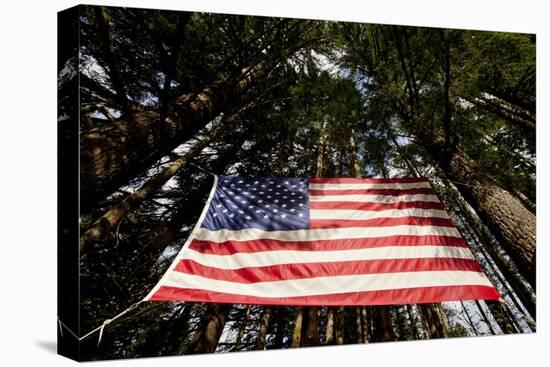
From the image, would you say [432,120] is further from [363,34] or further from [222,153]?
[222,153]

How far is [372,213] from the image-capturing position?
17.2 ft

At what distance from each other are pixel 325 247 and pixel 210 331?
4.00ft

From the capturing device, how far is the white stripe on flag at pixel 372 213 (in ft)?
16.8


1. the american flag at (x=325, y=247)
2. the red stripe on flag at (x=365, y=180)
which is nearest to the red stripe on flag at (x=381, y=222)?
the american flag at (x=325, y=247)

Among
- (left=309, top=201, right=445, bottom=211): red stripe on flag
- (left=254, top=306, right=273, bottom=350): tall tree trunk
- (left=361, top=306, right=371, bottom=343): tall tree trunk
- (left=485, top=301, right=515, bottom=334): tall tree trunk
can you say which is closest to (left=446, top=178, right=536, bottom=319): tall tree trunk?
(left=485, top=301, right=515, bottom=334): tall tree trunk

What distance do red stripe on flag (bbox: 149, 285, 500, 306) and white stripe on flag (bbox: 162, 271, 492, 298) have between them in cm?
3

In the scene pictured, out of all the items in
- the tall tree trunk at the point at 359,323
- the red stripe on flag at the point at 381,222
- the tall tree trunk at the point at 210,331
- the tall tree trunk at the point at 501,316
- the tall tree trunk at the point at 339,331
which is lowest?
the tall tree trunk at the point at 210,331

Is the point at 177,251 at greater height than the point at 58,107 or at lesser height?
lesser

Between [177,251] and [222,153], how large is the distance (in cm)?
94

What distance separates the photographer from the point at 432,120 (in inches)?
224

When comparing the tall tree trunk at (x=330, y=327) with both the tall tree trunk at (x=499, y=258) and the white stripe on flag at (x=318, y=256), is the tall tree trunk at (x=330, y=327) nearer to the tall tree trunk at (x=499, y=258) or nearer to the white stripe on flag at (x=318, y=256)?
the white stripe on flag at (x=318, y=256)

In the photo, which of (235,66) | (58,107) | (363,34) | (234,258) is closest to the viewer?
(58,107)

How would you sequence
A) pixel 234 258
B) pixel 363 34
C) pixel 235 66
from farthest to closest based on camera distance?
pixel 363 34
pixel 235 66
pixel 234 258

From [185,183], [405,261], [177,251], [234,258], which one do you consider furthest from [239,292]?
[405,261]
